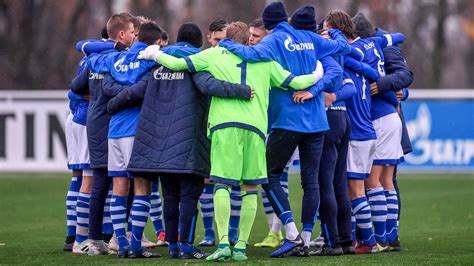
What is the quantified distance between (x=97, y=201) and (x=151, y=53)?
1657 millimetres

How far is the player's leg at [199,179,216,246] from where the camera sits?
491 inches

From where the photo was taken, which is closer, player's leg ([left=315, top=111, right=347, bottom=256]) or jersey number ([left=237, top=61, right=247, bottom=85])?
jersey number ([left=237, top=61, right=247, bottom=85])

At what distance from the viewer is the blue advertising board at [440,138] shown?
952 inches

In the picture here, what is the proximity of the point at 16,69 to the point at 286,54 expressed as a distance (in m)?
22.1

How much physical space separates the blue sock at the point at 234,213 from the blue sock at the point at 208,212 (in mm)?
304

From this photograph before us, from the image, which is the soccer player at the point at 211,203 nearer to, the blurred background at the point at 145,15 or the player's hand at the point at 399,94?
the player's hand at the point at 399,94

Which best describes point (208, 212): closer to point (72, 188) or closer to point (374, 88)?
point (72, 188)

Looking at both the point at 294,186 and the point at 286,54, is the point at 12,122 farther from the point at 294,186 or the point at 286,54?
the point at 286,54

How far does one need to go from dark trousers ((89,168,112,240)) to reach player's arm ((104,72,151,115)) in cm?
75

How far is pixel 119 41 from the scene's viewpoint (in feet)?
37.9

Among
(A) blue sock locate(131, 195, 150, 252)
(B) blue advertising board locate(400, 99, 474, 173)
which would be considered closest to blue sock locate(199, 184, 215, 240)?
(A) blue sock locate(131, 195, 150, 252)

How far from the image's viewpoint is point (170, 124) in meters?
10.7

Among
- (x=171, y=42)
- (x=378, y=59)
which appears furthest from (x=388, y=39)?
(x=171, y=42)

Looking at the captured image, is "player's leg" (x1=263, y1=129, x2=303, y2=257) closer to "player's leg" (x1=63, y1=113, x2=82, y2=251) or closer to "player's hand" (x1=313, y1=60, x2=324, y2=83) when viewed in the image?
"player's hand" (x1=313, y1=60, x2=324, y2=83)
